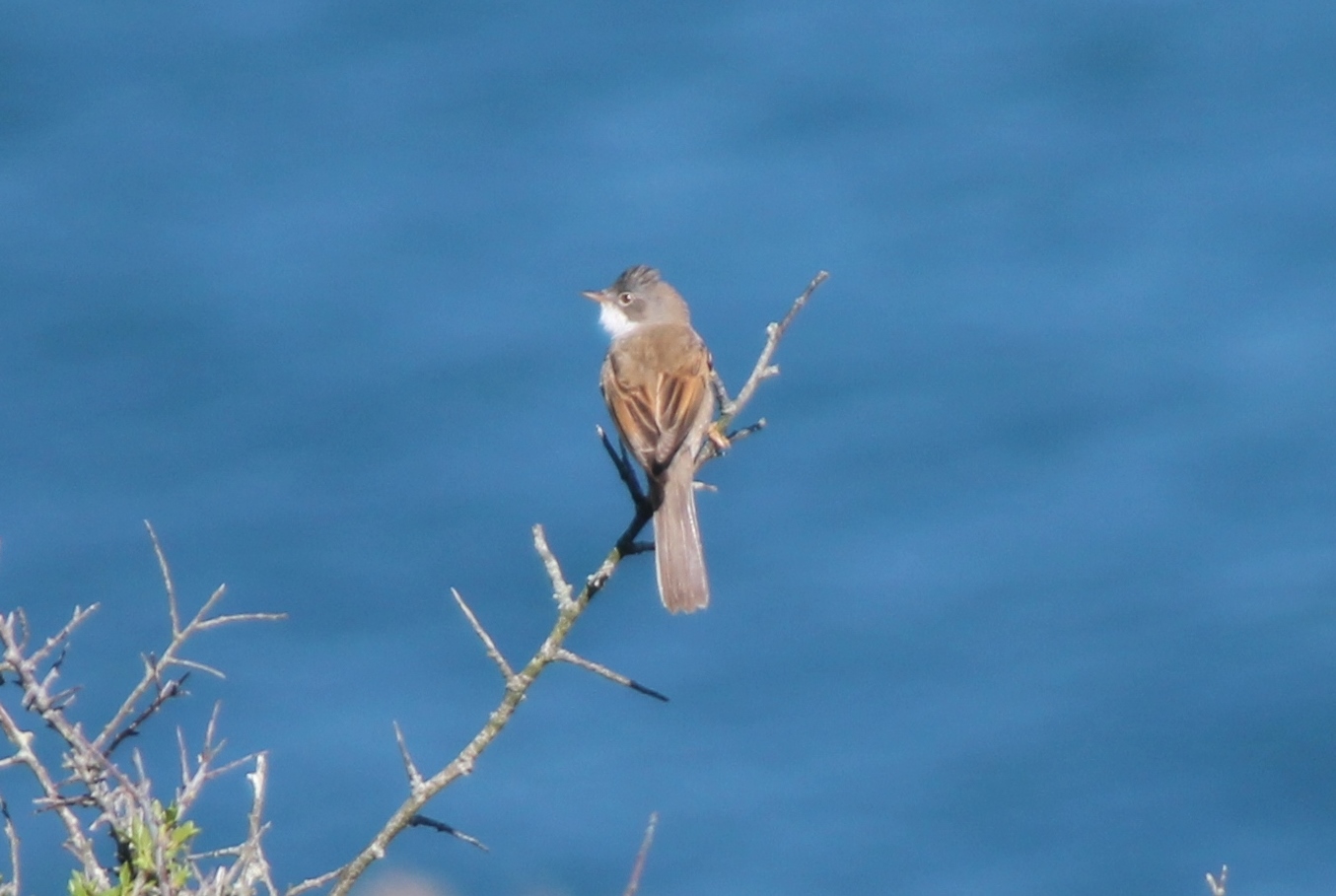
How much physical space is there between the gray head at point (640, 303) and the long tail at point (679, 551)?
5.41 ft

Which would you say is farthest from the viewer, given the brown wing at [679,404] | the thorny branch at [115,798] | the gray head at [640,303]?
the gray head at [640,303]

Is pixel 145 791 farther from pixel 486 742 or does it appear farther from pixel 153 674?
pixel 486 742

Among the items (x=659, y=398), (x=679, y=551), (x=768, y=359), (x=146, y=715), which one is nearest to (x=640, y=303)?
(x=659, y=398)

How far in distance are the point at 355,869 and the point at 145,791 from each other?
20.4 inches

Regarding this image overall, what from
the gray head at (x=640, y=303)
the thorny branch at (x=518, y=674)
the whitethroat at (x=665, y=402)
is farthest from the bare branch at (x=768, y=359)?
the gray head at (x=640, y=303)

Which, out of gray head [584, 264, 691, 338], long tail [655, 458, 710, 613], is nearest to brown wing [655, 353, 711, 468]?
long tail [655, 458, 710, 613]

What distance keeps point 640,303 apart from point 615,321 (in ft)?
0.61

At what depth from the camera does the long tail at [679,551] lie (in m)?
6.80

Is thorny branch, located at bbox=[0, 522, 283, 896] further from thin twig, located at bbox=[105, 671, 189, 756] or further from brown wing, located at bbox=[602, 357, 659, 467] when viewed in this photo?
brown wing, located at bbox=[602, 357, 659, 467]

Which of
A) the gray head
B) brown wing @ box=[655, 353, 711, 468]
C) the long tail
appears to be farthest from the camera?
the gray head

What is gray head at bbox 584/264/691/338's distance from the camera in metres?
8.40

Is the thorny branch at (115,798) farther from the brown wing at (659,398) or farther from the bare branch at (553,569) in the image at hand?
the brown wing at (659,398)

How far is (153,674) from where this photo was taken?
3.46 metres

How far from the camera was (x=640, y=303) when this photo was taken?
27.9 ft
